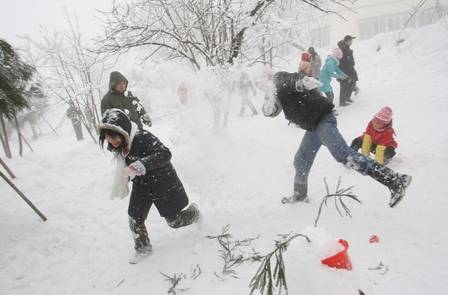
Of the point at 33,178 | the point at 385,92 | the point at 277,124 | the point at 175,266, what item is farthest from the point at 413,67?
the point at 33,178

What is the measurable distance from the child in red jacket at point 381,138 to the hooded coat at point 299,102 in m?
1.54

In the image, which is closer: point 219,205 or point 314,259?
point 314,259

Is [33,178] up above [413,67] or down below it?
below

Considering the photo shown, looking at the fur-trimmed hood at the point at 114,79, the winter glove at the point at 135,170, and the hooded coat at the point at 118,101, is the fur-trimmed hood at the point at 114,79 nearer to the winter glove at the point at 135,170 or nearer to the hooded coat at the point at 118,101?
the hooded coat at the point at 118,101

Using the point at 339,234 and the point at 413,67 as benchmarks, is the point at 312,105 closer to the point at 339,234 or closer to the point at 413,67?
the point at 339,234

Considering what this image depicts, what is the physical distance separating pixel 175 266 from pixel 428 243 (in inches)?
90.1

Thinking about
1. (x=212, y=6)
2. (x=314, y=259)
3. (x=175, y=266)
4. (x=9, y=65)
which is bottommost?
(x=175, y=266)

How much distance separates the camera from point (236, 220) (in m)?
3.76

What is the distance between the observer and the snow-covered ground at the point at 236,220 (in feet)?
8.21

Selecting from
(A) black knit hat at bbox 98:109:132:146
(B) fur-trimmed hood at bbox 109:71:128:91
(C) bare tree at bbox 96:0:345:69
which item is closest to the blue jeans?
(A) black knit hat at bbox 98:109:132:146

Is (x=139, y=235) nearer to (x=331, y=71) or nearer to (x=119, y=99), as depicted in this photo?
(x=119, y=99)

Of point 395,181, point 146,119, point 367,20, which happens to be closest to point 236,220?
point 395,181

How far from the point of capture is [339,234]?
3127 millimetres

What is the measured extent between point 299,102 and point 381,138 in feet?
6.17
